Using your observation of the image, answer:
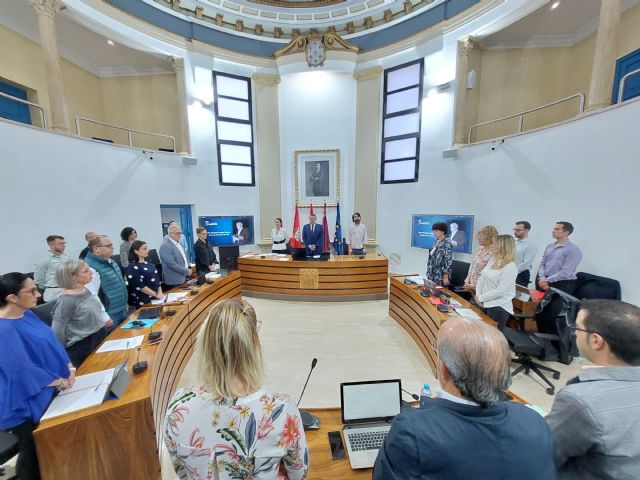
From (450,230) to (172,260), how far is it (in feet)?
18.9

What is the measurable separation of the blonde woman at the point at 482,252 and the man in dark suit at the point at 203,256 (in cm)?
414

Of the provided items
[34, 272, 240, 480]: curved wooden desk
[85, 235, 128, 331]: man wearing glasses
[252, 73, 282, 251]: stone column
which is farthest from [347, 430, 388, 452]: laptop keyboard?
[252, 73, 282, 251]: stone column

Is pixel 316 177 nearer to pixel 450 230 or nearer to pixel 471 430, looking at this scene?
pixel 450 230

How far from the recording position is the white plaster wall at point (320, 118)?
303 inches

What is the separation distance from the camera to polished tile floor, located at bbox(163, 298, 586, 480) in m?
2.88

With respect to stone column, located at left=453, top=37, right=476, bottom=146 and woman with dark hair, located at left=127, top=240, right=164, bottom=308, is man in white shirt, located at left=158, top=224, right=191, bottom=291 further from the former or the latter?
stone column, located at left=453, top=37, right=476, bottom=146

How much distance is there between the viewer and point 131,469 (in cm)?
163

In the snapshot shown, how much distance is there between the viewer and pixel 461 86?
235 inches

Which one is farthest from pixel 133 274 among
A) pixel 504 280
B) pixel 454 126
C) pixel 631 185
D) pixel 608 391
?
pixel 454 126

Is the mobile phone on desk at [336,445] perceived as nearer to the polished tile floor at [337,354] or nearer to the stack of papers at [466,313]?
the polished tile floor at [337,354]

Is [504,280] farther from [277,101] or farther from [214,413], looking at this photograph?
[277,101]

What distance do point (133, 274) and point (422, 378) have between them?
3581mm

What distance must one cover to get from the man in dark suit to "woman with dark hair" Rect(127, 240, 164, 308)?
139 centimetres

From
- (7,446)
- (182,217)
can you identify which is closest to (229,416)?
(7,446)
